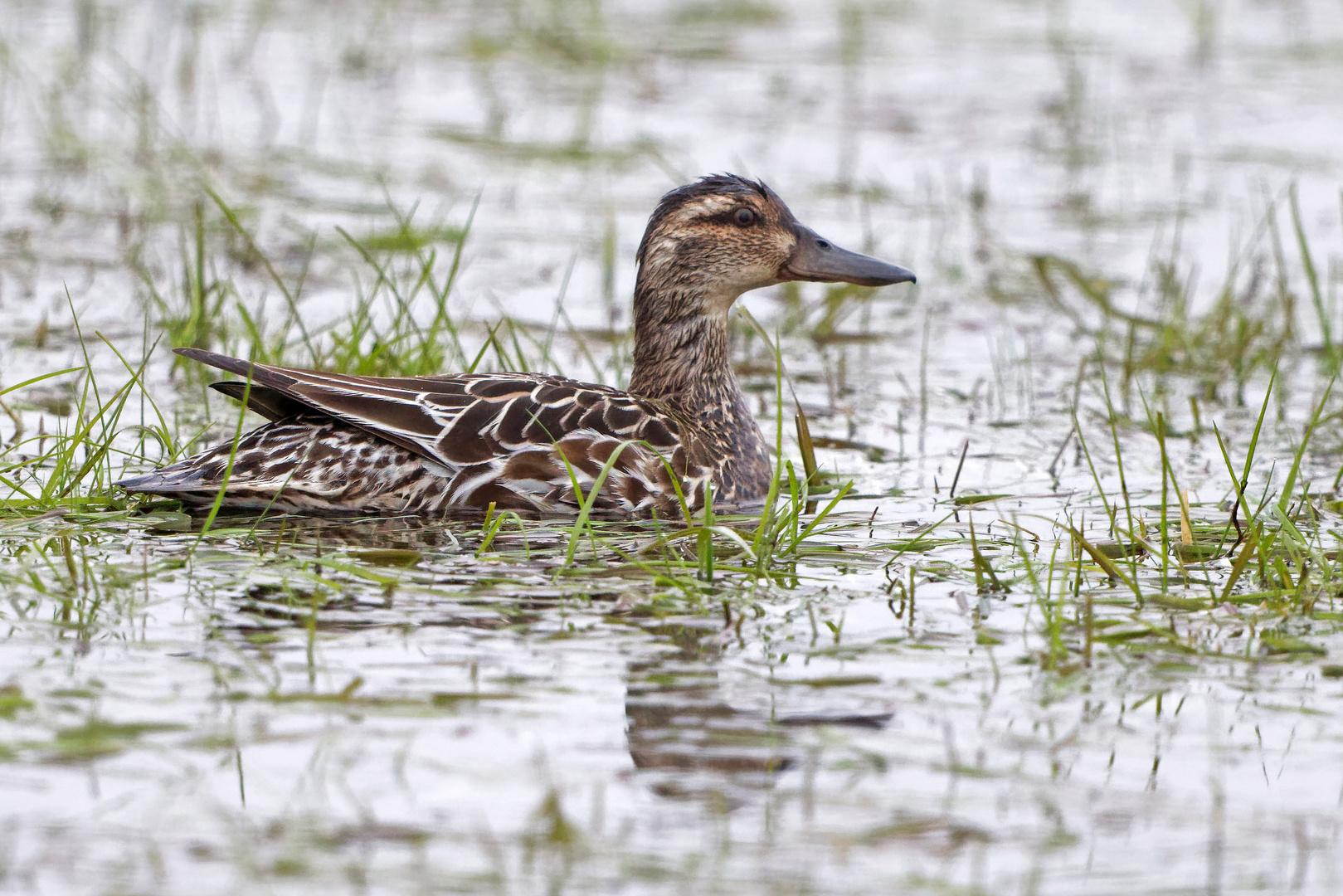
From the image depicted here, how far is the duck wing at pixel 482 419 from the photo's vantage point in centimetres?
604

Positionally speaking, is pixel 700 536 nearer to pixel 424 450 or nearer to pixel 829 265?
pixel 424 450

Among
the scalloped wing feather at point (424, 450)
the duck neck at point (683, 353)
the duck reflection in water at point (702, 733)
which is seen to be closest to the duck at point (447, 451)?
the scalloped wing feather at point (424, 450)

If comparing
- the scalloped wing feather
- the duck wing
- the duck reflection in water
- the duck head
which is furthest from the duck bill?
the duck reflection in water

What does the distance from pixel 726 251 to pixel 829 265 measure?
15.8 inches

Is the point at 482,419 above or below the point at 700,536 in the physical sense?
above

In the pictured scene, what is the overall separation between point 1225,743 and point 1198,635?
72 cm

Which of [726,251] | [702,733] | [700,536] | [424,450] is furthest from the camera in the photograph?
[726,251]

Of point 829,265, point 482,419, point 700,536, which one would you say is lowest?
point 700,536

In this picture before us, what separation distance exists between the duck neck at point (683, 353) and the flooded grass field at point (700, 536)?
512 millimetres

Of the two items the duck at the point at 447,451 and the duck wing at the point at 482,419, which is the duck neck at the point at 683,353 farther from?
the duck wing at the point at 482,419

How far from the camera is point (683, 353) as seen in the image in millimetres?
7203

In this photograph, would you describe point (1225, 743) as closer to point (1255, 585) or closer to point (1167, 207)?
point (1255, 585)

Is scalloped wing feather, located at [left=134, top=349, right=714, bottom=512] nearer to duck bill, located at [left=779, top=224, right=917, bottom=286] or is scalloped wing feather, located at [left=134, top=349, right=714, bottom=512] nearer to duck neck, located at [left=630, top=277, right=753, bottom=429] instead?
duck neck, located at [left=630, top=277, right=753, bottom=429]

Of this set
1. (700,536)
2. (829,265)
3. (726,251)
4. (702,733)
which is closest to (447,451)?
(700,536)
